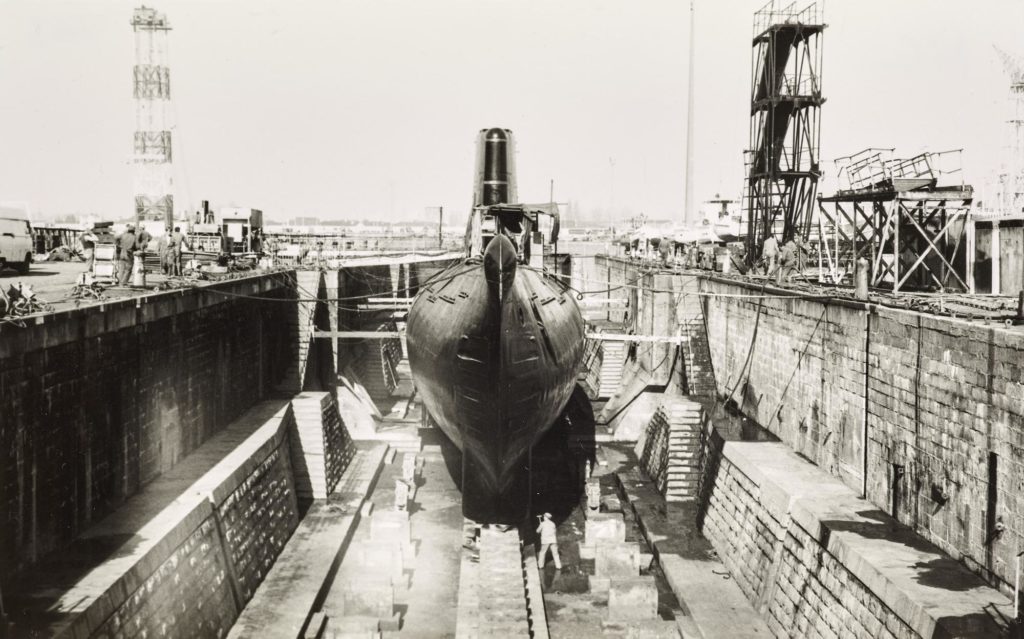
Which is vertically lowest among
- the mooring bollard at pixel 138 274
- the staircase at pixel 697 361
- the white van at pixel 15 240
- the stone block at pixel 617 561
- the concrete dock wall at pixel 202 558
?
the stone block at pixel 617 561

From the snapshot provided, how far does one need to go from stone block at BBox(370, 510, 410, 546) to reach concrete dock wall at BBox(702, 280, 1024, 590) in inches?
386

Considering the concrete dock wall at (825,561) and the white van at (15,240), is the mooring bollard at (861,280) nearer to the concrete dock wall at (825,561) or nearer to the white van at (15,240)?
the concrete dock wall at (825,561)

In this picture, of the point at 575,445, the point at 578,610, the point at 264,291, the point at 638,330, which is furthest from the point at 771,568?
the point at 638,330

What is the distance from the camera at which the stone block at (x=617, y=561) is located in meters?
18.1

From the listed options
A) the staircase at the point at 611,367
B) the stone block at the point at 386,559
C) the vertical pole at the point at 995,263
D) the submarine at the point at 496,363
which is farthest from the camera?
the staircase at the point at 611,367

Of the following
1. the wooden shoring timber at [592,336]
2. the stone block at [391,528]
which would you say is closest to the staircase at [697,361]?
the wooden shoring timber at [592,336]

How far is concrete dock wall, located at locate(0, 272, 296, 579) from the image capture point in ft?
40.5

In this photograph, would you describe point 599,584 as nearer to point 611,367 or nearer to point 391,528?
point 391,528

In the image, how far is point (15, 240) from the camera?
24594 millimetres

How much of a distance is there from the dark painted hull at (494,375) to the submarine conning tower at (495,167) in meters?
7.19

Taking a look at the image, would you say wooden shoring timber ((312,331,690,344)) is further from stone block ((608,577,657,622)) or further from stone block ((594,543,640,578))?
stone block ((608,577,657,622))

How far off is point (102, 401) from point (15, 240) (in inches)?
492

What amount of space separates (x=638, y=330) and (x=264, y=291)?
730 inches

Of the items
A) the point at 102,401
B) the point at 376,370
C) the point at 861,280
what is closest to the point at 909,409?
the point at 861,280
